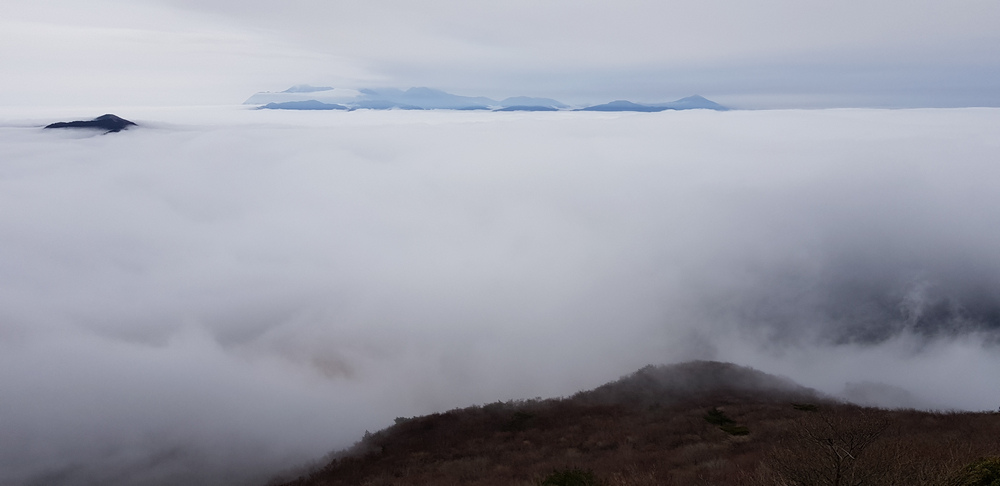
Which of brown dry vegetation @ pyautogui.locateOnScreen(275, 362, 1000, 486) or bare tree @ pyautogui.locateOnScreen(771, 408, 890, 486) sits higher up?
bare tree @ pyautogui.locateOnScreen(771, 408, 890, 486)

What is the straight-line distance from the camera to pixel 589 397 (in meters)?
56.2

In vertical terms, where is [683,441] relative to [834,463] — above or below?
below

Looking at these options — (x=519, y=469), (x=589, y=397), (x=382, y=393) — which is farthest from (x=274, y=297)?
(x=519, y=469)

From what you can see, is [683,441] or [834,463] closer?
[834,463]

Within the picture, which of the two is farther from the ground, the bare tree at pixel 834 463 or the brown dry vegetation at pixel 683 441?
the bare tree at pixel 834 463

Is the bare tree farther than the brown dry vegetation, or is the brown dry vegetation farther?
the brown dry vegetation

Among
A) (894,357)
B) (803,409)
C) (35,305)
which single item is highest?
(803,409)

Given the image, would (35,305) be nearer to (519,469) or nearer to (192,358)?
(192,358)

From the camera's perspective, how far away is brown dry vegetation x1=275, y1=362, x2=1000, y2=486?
16.3 metres

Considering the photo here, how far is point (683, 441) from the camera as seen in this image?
35781mm

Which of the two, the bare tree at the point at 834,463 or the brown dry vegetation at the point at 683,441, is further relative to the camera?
the brown dry vegetation at the point at 683,441

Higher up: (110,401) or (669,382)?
(669,382)

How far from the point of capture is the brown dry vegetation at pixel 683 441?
1634cm

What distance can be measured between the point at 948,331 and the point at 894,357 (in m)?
44.1
